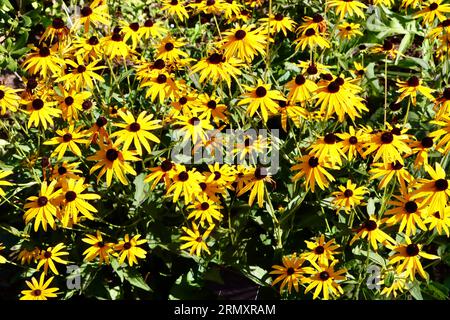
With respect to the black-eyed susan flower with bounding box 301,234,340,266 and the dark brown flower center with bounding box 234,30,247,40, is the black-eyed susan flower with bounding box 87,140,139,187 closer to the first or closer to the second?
the dark brown flower center with bounding box 234,30,247,40

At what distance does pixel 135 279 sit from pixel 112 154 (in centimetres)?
75

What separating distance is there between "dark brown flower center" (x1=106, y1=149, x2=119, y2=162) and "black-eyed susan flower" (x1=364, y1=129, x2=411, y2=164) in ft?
3.60

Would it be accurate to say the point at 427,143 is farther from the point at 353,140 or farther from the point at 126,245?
the point at 126,245

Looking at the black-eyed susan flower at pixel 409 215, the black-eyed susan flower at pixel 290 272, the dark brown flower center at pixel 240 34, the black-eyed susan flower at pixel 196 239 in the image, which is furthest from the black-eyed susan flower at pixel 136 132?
the black-eyed susan flower at pixel 409 215

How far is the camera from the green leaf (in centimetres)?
268

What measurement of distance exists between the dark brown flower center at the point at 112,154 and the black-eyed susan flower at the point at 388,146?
110 centimetres

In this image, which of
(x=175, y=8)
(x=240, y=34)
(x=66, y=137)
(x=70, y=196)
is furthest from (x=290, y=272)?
(x=175, y=8)

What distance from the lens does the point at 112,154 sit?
2342 mm

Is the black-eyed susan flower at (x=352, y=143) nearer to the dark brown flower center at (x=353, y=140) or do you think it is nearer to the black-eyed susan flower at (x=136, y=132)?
the dark brown flower center at (x=353, y=140)

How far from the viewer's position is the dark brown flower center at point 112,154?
2.35 metres
